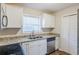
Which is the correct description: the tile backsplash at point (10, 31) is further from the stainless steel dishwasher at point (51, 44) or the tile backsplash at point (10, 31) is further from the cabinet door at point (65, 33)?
the cabinet door at point (65, 33)

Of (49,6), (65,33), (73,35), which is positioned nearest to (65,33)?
(65,33)

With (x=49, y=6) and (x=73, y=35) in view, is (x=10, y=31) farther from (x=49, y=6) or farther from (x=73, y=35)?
(x=73, y=35)

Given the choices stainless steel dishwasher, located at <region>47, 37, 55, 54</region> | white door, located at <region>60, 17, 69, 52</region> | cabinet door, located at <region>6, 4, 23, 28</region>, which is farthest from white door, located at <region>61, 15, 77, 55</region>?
cabinet door, located at <region>6, 4, 23, 28</region>

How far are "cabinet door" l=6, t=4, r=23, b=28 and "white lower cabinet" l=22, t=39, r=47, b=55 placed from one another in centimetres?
35

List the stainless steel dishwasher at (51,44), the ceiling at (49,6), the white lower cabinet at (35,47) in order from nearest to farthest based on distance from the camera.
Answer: the ceiling at (49,6) → the white lower cabinet at (35,47) → the stainless steel dishwasher at (51,44)

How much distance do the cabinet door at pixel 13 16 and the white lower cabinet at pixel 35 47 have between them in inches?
13.8

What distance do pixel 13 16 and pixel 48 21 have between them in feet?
1.93

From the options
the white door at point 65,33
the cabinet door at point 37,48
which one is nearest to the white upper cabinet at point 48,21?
the white door at point 65,33

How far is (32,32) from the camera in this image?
1.36 meters

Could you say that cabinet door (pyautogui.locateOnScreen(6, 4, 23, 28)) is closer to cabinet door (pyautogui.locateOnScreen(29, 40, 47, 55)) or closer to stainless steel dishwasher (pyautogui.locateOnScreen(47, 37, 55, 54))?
cabinet door (pyautogui.locateOnScreen(29, 40, 47, 55))

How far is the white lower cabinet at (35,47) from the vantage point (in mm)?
1367

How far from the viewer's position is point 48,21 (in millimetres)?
1501
